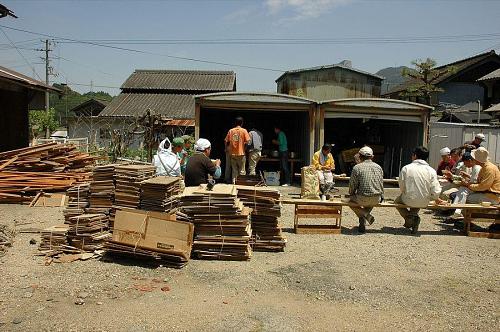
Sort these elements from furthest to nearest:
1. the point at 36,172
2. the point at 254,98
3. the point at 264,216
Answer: the point at 254,98
the point at 36,172
the point at 264,216

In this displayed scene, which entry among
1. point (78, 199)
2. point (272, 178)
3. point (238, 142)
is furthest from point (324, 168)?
point (78, 199)

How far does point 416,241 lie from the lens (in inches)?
311

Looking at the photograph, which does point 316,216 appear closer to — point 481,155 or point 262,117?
point 481,155

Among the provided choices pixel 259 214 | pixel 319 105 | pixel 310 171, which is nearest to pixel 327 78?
pixel 319 105

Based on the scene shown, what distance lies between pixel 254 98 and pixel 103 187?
7.79 meters

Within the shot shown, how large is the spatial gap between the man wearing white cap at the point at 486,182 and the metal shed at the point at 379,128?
5.07 metres

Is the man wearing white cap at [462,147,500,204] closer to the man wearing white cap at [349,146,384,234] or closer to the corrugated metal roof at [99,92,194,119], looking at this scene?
the man wearing white cap at [349,146,384,234]

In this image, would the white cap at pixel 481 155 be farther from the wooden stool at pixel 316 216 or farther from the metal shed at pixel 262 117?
the metal shed at pixel 262 117

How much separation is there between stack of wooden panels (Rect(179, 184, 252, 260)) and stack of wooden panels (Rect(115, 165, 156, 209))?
2.26 ft

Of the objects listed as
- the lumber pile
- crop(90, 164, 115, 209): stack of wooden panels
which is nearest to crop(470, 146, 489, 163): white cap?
crop(90, 164, 115, 209): stack of wooden panels

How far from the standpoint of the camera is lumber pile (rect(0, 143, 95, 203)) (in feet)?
34.2

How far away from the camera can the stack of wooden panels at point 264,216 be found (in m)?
6.92

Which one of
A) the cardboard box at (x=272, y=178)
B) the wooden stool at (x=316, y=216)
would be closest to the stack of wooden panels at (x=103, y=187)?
the wooden stool at (x=316, y=216)

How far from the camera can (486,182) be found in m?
8.74
